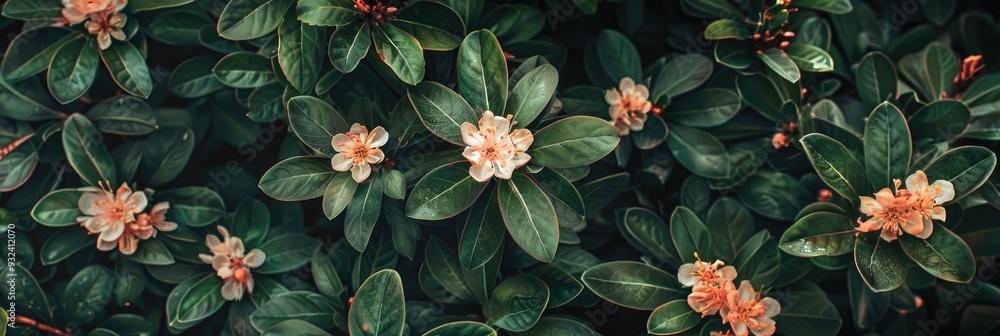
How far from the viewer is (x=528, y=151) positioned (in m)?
1.57

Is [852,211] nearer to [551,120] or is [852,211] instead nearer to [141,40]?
[551,120]

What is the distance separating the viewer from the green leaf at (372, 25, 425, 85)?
1523mm

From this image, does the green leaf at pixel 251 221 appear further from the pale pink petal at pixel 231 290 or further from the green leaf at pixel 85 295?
the green leaf at pixel 85 295

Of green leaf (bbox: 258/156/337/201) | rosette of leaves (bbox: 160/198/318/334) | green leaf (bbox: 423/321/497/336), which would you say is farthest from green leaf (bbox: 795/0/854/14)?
rosette of leaves (bbox: 160/198/318/334)

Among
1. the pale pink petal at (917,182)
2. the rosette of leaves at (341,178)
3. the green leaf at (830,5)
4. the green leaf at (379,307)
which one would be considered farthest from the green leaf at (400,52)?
the pale pink petal at (917,182)

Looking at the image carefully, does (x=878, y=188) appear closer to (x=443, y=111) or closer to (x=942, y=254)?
(x=942, y=254)

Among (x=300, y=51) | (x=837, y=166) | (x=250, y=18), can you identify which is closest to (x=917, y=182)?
(x=837, y=166)

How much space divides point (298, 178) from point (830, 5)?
132cm

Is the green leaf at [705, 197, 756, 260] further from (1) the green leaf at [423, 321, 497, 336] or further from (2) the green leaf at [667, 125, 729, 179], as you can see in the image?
(1) the green leaf at [423, 321, 497, 336]

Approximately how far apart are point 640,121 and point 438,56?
51 centimetres

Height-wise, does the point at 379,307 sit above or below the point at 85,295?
above

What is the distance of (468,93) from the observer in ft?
5.15

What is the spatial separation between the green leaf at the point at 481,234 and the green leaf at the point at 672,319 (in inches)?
15.5

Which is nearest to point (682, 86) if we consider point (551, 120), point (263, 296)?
point (551, 120)
